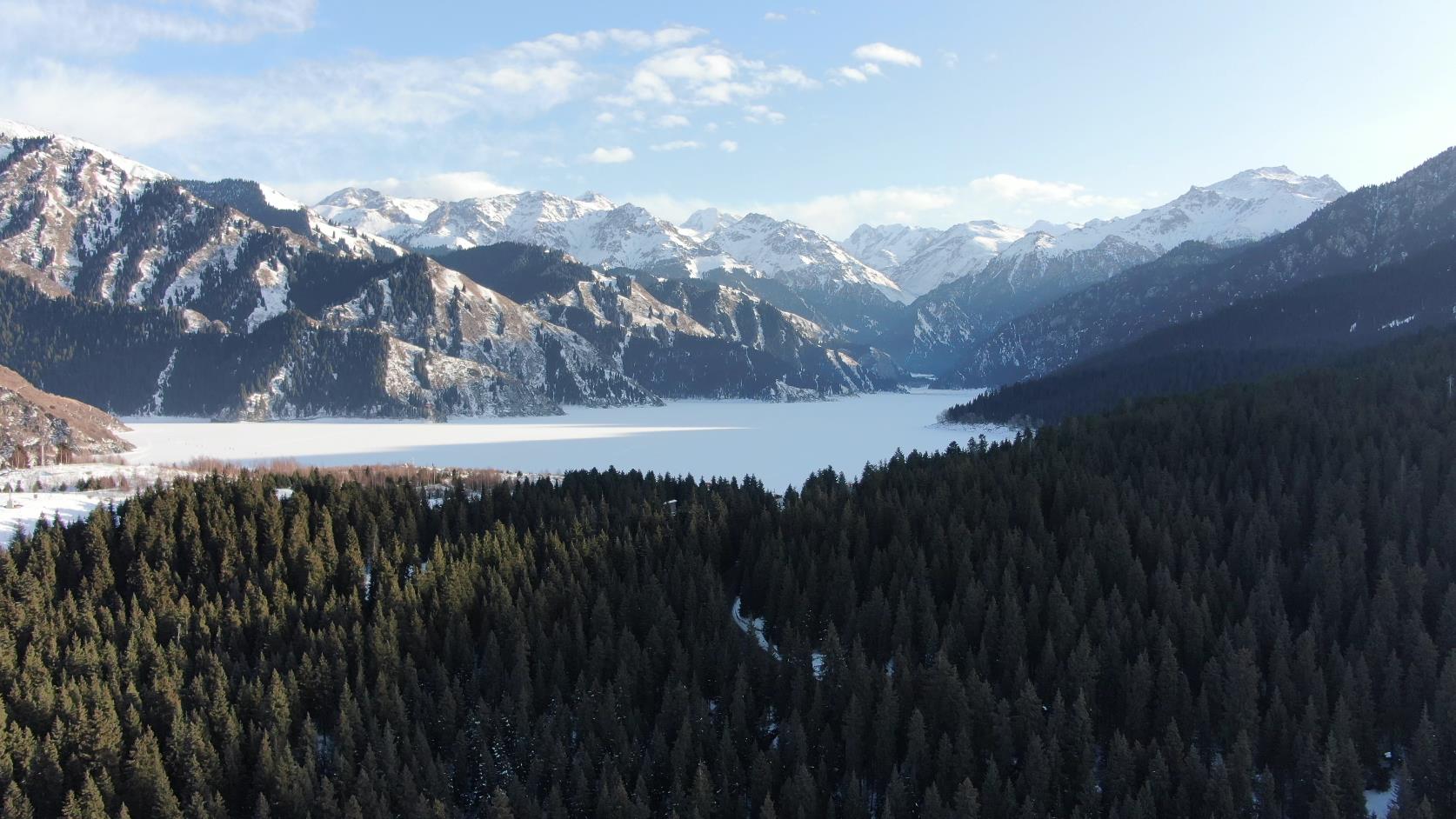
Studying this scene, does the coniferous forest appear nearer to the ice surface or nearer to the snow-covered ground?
the ice surface

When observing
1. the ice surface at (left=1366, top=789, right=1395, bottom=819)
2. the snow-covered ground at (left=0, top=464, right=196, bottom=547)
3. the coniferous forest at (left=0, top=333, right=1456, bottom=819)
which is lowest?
the ice surface at (left=1366, top=789, right=1395, bottom=819)

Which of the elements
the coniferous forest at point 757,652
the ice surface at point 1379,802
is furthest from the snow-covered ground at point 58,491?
the ice surface at point 1379,802

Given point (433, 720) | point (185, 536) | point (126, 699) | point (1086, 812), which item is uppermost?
point (185, 536)

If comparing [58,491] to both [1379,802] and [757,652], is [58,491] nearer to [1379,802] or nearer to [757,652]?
[757,652]

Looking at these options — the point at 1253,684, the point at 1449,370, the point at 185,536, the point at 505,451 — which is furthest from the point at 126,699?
the point at 1449,370

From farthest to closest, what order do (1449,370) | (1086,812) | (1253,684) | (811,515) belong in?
(1449,370)
(811,515)
(1253,684)
(1086,812)

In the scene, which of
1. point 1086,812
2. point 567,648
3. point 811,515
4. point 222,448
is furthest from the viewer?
point 222,448

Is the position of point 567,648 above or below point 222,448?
below

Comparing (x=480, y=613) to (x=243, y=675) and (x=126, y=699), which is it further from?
(x=126, y=699)

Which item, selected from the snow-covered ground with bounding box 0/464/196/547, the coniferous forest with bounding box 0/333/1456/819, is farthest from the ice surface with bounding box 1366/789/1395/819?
the snow-covered ground with bounding box 0/464/196/547

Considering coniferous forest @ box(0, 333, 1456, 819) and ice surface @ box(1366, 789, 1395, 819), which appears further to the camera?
coniferous forest @ box(0, 333, 1456, 819)
